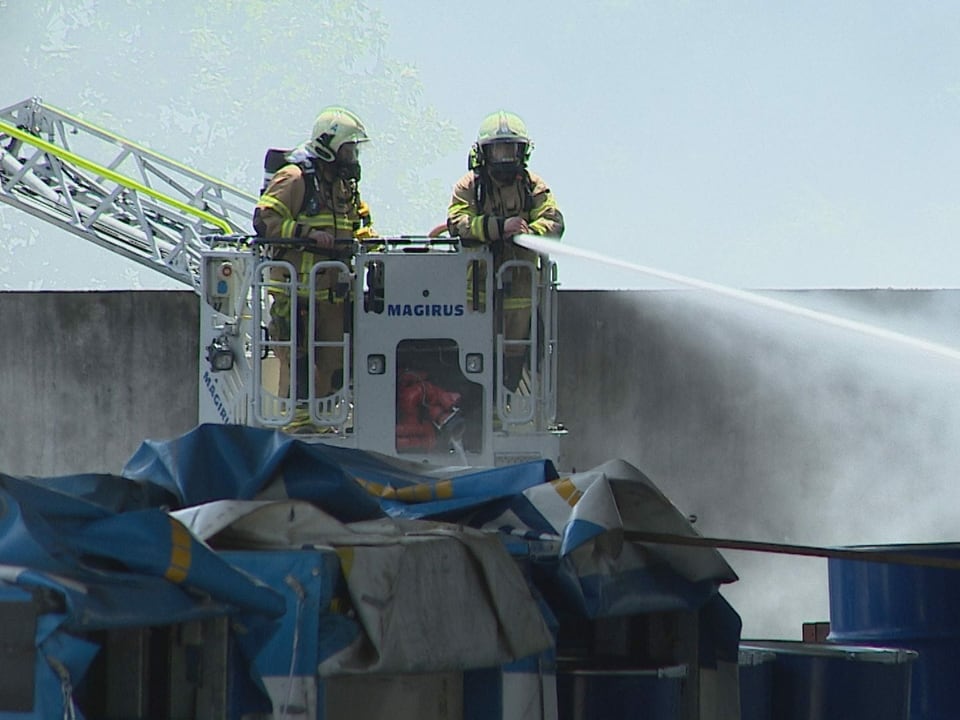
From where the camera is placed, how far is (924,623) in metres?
6.84

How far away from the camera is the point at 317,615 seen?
3654 millimetres

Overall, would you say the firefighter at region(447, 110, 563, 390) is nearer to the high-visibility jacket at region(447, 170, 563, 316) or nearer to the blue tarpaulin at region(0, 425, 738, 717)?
the high-visibility jacket at region(447, 170, 563, 316)

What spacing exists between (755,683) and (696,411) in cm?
789

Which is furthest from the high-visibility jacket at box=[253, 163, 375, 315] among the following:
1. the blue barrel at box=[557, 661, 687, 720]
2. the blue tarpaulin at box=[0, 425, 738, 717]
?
the blue barrel at box=[557, 661, 687, 720]

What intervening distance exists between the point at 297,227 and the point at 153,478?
5.71m

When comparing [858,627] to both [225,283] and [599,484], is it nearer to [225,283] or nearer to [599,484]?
[599,484]

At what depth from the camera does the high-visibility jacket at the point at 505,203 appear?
10.4m

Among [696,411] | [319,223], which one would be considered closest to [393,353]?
[319,223]

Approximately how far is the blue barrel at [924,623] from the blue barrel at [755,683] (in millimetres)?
1385

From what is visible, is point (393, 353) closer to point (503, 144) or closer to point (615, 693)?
point (503, 144)

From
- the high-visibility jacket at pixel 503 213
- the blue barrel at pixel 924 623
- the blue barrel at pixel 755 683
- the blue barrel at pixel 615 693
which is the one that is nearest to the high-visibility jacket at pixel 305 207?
the high-visibility jacket at pixel 503 213

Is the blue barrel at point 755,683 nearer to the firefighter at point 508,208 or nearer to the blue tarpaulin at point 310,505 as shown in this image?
the blue tarpaulin at point 310,505

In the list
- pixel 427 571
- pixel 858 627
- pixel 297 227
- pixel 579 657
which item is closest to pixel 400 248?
pixel 297 227

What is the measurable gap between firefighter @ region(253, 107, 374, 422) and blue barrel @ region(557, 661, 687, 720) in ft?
18.3
